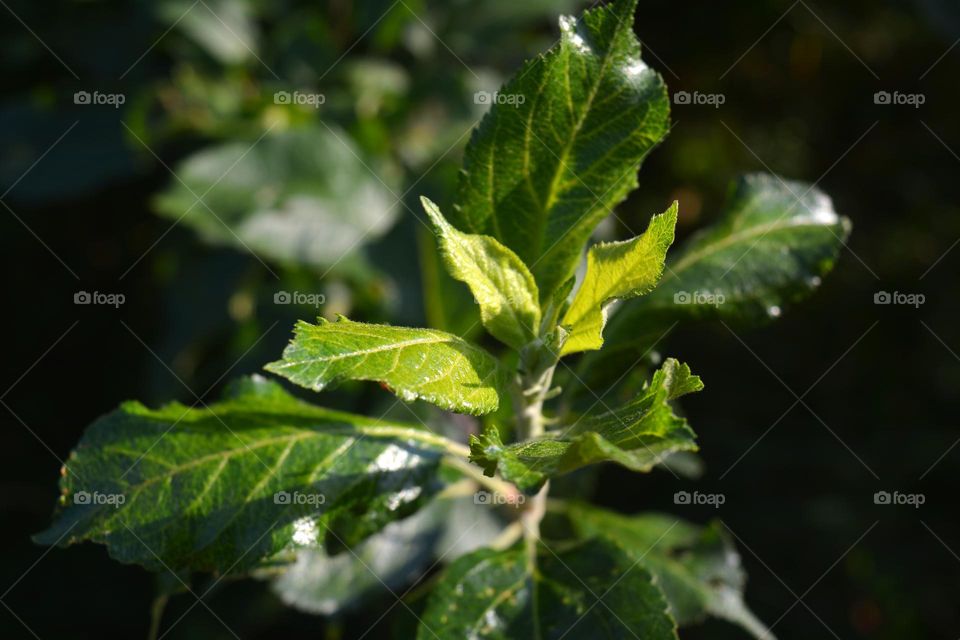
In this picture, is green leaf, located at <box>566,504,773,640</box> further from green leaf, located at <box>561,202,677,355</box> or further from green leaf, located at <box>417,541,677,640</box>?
green leaf, located at <box>561,202,677,355</box>

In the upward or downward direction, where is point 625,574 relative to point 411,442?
downward

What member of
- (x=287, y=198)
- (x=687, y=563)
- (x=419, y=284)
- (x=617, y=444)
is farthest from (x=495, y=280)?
(x=287, y=198)

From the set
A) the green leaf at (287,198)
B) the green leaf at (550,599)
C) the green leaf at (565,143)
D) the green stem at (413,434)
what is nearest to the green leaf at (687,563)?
the green leaf at (550,599)

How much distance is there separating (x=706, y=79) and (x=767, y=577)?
1.77m

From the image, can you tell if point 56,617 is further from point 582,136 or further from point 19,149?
point 582,136

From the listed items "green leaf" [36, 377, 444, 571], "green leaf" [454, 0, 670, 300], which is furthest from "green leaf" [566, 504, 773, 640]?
"green leaf" [454, 0, 670, 300]

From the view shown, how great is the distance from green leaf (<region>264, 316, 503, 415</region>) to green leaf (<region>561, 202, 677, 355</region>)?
162 mm

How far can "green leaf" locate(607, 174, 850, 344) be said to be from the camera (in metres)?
1.56

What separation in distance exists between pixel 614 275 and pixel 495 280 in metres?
0.17

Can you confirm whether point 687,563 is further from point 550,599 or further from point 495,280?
point 495,280

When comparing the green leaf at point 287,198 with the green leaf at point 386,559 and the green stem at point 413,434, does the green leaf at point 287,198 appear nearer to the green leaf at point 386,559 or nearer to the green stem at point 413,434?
the green leaf at point 386,559

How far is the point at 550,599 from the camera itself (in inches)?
59.3

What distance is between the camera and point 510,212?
144cm

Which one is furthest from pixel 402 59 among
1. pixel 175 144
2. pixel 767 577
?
pixel 767 577
